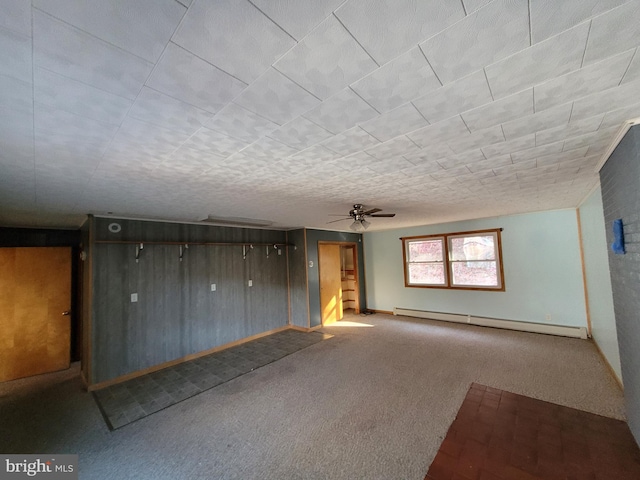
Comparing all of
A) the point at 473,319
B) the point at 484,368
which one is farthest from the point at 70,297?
the point at 473,319

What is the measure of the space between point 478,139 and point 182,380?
4396 millimetres

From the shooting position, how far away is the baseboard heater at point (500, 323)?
4.54 meters

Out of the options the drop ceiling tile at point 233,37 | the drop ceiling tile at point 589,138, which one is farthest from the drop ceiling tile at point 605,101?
the drop ceiling tile at point 233,37

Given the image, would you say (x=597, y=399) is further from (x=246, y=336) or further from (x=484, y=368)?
(x=246, y=336)

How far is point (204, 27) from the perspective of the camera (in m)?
0.80

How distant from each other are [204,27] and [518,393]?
414cm

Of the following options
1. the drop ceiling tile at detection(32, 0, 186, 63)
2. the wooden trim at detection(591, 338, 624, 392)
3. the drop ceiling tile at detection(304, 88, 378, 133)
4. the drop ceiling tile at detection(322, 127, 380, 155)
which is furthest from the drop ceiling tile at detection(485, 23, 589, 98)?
the wooden trim at detection(591, 338, 624, 392)

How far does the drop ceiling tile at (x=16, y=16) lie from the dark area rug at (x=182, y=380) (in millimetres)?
3299

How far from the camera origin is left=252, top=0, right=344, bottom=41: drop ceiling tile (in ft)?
2.45

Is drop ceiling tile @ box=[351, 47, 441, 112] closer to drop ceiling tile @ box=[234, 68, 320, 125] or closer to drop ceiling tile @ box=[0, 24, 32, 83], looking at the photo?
drop ceiling tile @ box=[234, 68, 320, 125]

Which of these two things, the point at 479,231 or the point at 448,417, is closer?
the point at 448,417

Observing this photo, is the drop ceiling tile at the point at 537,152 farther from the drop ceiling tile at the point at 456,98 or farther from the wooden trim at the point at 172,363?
the wooden trim at the point at 172,363

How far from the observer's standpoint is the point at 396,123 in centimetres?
145

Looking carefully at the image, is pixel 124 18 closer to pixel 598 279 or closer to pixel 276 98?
pixel 276 98
